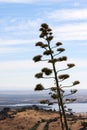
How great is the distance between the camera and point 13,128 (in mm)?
126375

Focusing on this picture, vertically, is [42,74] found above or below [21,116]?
below

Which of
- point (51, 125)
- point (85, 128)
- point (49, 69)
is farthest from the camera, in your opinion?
point (51, 125)

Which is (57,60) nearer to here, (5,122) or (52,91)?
(52,91)

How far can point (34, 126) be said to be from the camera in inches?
4975

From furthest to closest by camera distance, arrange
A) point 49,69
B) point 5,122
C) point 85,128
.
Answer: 1. point 5,122
2. point 85,128
3. point 49,69

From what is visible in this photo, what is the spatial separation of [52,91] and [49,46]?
157 inches

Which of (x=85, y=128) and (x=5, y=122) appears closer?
(x=85, y=128)

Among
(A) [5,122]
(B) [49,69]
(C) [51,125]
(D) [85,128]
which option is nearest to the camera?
(B) [49,69]

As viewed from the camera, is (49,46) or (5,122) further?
(5,122)

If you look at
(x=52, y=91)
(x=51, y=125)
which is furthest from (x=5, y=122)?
(x=52, y=91)

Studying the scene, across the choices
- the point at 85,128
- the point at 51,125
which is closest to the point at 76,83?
the point at 85,128

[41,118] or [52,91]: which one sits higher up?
[41,118]

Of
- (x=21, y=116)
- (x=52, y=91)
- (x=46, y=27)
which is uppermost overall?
(x=21, y=116)

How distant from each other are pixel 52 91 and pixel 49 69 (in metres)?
2.36
